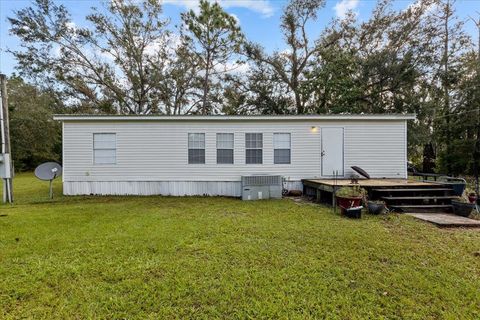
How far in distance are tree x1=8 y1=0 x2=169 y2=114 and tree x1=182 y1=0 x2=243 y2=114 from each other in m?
2.42

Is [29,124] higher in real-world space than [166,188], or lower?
higher

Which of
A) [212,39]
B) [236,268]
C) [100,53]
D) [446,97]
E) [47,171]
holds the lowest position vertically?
[236,268]

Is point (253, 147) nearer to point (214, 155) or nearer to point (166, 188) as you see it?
point (214, 155)

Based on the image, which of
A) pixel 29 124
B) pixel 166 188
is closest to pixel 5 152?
pixel 166 188

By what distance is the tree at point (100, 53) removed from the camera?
14797mm

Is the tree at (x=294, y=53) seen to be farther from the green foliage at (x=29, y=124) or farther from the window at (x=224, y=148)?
the green foliage at (x=29, y=124)

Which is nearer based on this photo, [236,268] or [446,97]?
[236,268]

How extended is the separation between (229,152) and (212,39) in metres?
11.2

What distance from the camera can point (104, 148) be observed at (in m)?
8.63

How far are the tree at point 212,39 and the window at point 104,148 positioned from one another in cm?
1023

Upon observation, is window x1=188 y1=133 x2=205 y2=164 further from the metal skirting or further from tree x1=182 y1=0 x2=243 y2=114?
tree x1=182 y1=0 x2=243 y2=114

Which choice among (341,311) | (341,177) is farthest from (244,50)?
(341,311)

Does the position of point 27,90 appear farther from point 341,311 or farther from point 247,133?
point 341,311

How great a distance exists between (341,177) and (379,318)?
277 inches
